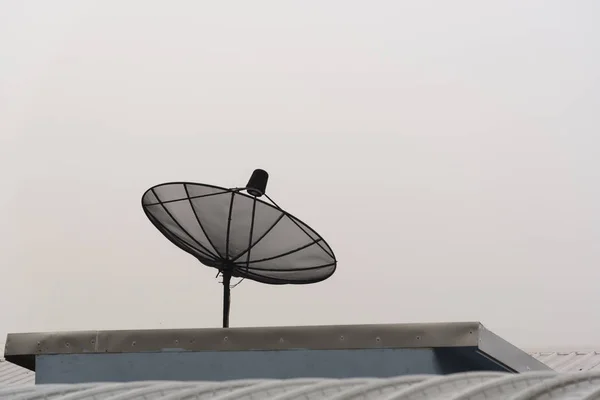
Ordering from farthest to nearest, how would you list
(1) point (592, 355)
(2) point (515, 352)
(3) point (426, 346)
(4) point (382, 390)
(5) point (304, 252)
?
(1) point (592, 355) → (5) point (304, 252) → (2) point (515, 352) → (3) point (426, 346) → (4) point (382, 390)

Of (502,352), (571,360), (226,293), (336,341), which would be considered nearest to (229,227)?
(226,293)

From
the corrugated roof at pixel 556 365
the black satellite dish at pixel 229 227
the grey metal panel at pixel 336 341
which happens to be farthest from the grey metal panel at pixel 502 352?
the corrugated roof at pixel 556 365

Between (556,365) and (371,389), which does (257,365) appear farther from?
(556,365)

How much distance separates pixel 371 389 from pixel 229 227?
4.58 meters

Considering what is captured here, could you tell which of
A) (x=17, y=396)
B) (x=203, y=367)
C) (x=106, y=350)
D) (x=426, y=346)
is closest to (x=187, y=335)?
(x=203, y=367)

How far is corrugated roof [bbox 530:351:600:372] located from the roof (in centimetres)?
806

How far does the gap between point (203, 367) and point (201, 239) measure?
261 cm

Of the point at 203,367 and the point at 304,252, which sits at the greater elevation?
the point at 304,252

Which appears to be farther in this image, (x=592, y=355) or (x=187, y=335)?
(x=592, y=355)

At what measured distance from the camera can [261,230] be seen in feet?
26.4

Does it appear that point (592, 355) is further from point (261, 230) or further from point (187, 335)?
point (187, 335)

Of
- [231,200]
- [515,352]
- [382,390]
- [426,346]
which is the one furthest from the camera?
[231,200]

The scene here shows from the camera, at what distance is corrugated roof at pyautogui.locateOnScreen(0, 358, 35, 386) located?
10.1 metres

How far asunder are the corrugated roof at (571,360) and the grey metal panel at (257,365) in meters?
5.91
